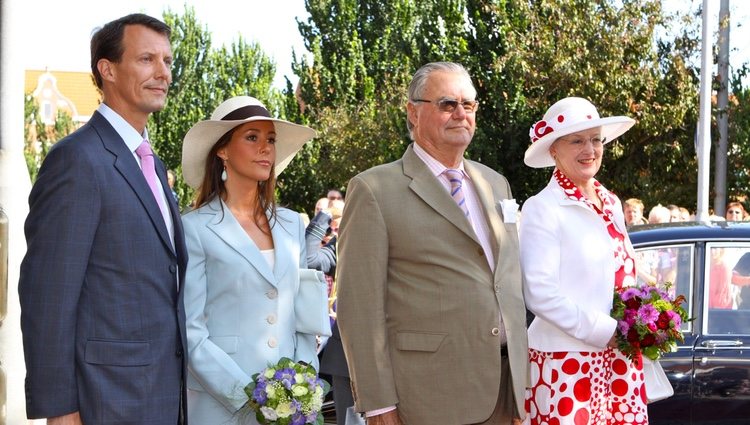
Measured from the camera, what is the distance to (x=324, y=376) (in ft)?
24.8

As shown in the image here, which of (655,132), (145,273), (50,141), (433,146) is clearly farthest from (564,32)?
(50,141)

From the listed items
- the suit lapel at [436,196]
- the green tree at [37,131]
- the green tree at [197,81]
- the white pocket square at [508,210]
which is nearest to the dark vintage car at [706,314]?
the white pocket square at [508,210]

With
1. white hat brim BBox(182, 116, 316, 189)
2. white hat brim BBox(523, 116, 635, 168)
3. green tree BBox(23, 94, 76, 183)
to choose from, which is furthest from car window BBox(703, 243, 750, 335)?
green tree BBox(23, 94, 76, 183)

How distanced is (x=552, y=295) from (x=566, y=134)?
863mm

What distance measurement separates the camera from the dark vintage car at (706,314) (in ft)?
21.5

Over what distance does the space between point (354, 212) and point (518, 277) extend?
0.77 metres

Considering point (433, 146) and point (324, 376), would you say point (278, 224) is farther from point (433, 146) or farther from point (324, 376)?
point (324, 376)

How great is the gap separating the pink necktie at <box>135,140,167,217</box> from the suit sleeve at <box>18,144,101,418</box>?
373 millimetres

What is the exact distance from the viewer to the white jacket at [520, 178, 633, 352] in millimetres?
4613

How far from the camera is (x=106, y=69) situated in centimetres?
376

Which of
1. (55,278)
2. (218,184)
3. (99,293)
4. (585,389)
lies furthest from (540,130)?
(55,278)

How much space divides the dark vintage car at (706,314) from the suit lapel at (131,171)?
13.1 ft

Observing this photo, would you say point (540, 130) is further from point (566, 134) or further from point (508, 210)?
point (508, 210)

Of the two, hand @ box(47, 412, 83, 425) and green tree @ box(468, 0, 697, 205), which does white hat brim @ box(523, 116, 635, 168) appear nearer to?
hand @ box(47, 412, 83, 425)
